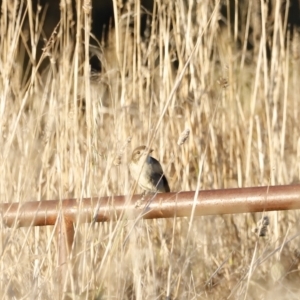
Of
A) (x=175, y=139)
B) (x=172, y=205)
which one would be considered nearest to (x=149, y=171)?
(x=175, y=139)

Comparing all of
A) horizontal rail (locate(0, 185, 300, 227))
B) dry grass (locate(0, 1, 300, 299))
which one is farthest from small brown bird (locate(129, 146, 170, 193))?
horizontal rail (locate(0, 185, 300, 227))

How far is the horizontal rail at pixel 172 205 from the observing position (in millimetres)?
2221

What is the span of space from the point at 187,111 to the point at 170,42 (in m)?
0.33

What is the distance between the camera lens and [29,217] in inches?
94.6

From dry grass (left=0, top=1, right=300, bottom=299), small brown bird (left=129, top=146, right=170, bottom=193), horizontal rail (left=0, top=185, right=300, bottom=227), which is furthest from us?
small brown bird (left=129, top=146, right=170, bottom=193)

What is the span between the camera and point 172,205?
90.9 inches

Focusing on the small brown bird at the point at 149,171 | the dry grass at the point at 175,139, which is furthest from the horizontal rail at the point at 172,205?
the small brown bird at the point at 149,171

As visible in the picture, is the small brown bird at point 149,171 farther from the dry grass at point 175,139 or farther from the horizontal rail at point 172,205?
the horizontal rail at point 172,205

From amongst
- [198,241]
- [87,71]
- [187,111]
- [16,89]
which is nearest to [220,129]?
[187,111]

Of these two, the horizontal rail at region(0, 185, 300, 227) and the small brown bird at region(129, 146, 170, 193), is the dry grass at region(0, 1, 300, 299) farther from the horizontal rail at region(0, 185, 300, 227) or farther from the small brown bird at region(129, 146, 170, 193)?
the horizontal rail at region(0, 185, 300, 227)

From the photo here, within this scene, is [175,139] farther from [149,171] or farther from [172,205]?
[172,205]

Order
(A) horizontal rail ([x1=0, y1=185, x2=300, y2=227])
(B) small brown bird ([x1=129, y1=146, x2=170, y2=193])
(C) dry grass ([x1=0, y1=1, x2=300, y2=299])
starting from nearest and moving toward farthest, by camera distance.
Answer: (A) horizontal rail ([x1=0, y1=185, x2=300, y2=227]) < (C) dry grass ([x1=0, y1=1, x2=300, y2=299]) < (B) small brown bird ([x1=129, y1=146, x2=170, y2=193])

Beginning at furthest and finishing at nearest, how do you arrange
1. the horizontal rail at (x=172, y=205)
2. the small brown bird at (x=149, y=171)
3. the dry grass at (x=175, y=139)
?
the small brown bird at (x=149, y=171)
the dry grass at (x=175, y=139)
the horizontal rail at (x=172, y=205)

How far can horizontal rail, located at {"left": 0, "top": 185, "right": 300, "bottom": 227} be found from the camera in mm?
2221
